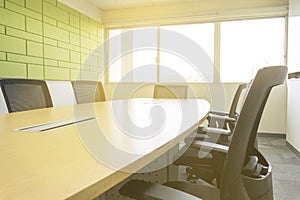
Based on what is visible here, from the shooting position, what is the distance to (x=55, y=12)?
394 centimetres

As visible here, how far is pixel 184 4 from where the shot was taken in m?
4.85

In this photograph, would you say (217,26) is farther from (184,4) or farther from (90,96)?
(90,96)

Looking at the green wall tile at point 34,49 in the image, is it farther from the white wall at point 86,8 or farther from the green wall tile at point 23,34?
the white wall at point 86,8

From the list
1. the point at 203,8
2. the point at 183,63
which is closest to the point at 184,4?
the point at 203,8

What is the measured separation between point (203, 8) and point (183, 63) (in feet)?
3.71

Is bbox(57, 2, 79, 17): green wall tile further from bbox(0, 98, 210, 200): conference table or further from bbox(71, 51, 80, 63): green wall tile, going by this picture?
bbox(0, 98, 210, 200): conference table

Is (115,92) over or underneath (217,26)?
underneath

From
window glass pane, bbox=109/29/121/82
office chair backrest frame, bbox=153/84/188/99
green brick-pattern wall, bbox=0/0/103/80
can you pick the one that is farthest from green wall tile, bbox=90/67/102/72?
office chair backrest frame, bbox=153/84/188/99

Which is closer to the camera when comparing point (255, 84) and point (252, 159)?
point (255, 84)

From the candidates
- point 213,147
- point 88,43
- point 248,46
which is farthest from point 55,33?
point 213,147

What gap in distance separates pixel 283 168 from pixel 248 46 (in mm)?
2611

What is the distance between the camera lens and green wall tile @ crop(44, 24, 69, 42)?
3.78 meters

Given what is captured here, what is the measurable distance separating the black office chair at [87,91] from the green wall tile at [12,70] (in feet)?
3.63

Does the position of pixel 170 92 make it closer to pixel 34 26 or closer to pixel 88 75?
pixel 88 75
